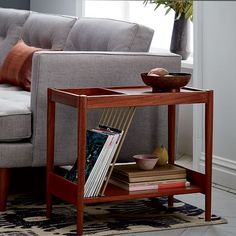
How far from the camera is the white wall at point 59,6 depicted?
5.20 meters

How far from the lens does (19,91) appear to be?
3.89m

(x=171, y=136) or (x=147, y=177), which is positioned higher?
(x=171, y=136)

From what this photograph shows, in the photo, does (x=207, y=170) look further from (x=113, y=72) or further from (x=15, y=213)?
(x=15, y=213)

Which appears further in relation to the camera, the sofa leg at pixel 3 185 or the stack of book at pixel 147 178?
the sofa leg at pixel 3 185

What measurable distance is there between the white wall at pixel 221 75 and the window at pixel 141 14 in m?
1.11

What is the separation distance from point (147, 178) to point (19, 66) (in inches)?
50.6

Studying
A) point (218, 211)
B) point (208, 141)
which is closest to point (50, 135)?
point (208, 141)

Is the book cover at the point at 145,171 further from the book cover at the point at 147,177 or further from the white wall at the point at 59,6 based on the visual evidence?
the white wall at the point at 59,6

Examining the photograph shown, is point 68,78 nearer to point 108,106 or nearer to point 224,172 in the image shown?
point 108,106

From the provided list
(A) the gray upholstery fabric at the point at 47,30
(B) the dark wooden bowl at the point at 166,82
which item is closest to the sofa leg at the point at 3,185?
(B) the dark wooden bowl at the point at 166,82

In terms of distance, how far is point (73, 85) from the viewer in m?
3.19

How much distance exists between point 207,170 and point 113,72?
0.59 m

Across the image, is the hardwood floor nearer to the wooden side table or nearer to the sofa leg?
the wooden side table

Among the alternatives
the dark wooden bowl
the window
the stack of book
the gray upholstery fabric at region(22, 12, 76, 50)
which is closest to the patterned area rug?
the stack of book
